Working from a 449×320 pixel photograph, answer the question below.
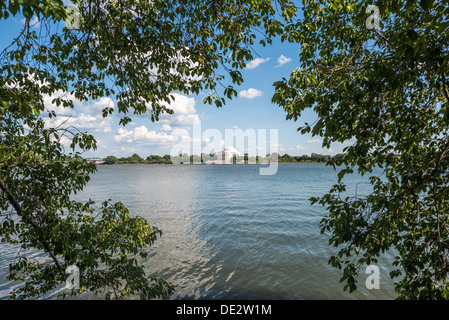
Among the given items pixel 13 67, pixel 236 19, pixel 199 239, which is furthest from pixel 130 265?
pixel 199 239

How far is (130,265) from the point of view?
191 inches

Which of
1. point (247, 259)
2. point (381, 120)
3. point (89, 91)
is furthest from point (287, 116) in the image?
point (247, 259)

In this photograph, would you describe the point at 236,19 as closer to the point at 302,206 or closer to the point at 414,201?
the point at 414,201

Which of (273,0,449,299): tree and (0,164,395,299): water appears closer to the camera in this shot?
(273,0,449,299): tree

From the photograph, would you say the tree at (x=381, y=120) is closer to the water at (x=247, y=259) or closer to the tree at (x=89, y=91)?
the tree at (x=89, y=91)

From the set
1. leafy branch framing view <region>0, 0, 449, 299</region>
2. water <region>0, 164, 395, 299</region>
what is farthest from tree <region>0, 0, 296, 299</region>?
water <region>0, 164, 395, 299</region>

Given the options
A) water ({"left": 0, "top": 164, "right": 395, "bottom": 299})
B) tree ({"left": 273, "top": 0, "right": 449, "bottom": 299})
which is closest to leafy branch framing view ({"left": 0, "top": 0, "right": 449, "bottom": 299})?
tree ({"left": 273, "top": 0, "right": 449, "bottom": 299})

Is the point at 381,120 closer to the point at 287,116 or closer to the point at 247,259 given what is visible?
the point at 287,116

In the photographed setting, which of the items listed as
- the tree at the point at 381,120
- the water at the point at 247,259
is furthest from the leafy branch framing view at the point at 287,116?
the water at the point at 247,259

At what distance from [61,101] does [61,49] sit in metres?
1.21

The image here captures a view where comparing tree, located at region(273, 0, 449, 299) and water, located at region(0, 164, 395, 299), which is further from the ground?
tree, located at region(273, 0, 449, 299)

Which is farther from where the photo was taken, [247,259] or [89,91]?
[247,259]

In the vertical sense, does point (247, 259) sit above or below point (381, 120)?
below

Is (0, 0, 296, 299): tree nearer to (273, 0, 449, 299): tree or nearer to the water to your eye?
(273, 0, 449, 299): tree
